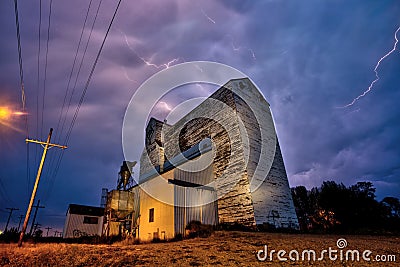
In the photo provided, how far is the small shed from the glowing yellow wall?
1806 centimetres

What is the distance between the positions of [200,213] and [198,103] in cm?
1095

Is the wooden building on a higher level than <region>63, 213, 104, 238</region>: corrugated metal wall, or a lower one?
higher

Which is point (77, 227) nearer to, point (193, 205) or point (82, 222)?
point (82, 222)

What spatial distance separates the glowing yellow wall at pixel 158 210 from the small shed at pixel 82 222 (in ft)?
59.2

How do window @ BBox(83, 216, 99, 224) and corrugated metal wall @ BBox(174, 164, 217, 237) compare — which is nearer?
corrugated metal wall @ BBox(174, 164, 217, 237)

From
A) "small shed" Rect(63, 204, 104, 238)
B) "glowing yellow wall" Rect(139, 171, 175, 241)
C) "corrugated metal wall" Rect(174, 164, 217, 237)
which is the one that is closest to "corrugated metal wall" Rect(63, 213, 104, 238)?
"small shed" Rect(63, 204, 104, 238)

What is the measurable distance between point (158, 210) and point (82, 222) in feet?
72.7

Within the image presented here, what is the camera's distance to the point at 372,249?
20.8 feet

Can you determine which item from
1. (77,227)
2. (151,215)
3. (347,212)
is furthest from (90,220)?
(347,212)

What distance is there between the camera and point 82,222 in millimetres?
31016

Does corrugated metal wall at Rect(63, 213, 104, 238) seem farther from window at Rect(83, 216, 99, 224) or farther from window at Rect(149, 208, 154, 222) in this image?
window at Rect(149, 208, 154, 222)

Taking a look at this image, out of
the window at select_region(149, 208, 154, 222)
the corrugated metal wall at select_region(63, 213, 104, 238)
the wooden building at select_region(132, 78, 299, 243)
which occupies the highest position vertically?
the wooden building at select_region(132, 78, 299, 243)

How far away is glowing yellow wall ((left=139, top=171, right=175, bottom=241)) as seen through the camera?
1428 centimetres

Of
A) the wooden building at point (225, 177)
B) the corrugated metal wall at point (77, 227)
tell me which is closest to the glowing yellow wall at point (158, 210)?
the wooden building at point (225, 177)
